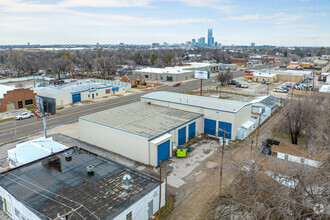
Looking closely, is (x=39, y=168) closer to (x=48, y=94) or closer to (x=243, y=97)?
(x=48, y=94)

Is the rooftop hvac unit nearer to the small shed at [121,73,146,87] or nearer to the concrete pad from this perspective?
the concrete pad

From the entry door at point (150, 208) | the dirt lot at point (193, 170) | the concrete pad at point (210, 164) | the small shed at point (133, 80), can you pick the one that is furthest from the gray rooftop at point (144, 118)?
the small shed at point (133, 80)

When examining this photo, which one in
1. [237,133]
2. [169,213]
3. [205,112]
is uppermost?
[205,112]

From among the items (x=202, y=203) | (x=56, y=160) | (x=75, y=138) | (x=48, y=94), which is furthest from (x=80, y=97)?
(x=202, y=203)

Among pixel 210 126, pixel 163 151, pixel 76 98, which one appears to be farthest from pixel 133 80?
pixel 163 151

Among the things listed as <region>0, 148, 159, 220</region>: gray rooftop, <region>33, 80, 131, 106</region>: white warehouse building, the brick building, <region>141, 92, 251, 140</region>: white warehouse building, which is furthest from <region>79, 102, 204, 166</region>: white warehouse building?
the brick building

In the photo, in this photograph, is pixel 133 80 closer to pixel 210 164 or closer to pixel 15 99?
pixel 15 99

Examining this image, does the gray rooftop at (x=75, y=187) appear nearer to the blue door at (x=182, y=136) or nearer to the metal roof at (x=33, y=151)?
the metal roof at (x=33, y=151)
